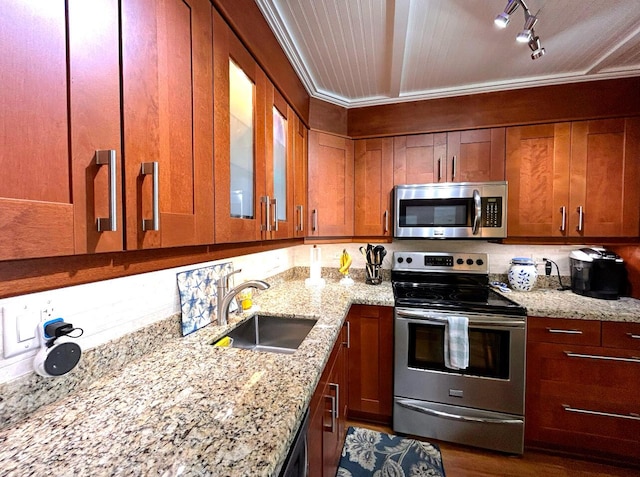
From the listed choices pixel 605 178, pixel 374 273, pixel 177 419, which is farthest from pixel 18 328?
pixel 605 178

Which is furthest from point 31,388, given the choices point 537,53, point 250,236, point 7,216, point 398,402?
point 537,53

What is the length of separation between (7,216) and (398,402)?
2.01m

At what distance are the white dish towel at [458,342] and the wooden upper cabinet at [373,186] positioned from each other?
32.4 inches

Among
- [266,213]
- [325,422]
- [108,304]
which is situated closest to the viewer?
[108,304]

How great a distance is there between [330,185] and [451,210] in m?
0.93

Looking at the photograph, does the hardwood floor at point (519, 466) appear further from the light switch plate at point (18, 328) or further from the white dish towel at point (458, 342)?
the light switch plate at point (18, 328)

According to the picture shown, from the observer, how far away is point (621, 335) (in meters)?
1.47

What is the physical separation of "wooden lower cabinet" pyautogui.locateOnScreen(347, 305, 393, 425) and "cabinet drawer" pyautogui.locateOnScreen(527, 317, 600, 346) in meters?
0.83

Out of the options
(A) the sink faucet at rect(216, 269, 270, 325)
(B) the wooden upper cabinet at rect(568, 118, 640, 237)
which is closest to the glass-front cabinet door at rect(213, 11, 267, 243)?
(A) the sink faucet at rect(216, 269, 270, 325)

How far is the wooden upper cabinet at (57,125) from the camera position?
427mm

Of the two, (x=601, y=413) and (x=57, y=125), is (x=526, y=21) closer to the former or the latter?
(x=57, y=125)

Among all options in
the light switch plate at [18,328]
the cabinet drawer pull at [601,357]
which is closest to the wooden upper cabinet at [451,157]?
the cabinet drawer pull at [601,357]

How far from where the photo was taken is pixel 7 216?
42cm

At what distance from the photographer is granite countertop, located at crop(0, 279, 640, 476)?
1.62 ft
